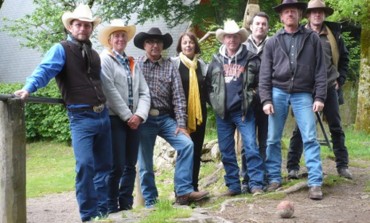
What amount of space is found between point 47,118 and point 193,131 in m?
13.8

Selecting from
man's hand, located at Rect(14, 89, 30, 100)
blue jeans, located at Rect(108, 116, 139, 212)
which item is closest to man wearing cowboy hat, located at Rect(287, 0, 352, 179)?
blue jeans, located at Rect(108, 116, 139, 212)

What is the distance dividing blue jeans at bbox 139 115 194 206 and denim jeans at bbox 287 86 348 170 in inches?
64.3

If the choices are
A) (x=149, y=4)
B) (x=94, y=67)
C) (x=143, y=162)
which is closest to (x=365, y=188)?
→ (x=143, y=162)

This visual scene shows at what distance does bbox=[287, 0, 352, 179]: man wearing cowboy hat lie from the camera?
7395 millimetres

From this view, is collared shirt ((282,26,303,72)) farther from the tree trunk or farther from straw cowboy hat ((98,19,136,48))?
the tree trunk

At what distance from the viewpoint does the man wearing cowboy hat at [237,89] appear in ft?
23.4

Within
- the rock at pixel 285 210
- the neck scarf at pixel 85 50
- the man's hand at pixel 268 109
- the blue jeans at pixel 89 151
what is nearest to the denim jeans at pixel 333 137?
the man's hand at pixel 268 109

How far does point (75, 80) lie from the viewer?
5.82 metres

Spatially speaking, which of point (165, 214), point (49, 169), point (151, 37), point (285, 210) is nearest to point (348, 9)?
point (151, 37)

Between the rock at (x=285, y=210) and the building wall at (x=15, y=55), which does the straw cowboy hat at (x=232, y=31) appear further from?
the building wall at (x=15, y=55)

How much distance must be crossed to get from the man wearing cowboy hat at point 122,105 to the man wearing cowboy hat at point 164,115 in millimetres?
222

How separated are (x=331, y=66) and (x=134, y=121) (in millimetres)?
2628

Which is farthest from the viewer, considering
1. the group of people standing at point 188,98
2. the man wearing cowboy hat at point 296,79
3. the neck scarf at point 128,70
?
the man wearing cowboy hat at point 296,79

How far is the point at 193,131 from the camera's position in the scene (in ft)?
24.0
